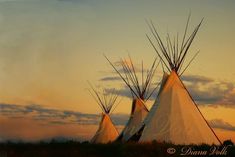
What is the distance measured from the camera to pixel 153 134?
802 inches

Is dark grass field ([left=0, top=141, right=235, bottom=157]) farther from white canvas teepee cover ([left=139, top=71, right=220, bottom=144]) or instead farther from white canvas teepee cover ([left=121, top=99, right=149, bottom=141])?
white canvas teepee cover ([left=121, top=99, right=149, bottom=141])

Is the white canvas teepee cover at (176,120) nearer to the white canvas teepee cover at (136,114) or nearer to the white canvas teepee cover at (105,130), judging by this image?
the white canvas teepee cover at (136,114)

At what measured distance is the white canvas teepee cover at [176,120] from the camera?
777 inches

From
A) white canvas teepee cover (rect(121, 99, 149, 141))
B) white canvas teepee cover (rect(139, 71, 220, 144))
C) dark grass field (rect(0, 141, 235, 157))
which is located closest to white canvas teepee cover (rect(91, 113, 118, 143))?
white canvas teepee cover (rect(121, 99, 149, 141))

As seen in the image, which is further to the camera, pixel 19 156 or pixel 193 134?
pixel 193 134

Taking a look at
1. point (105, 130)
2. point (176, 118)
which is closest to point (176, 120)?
point (176, 118)

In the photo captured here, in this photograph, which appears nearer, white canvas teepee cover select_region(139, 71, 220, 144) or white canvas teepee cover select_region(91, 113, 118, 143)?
white canvas teepee cover select_region(139, 71, 220, 144)

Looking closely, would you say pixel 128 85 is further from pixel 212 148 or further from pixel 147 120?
pixel 212 148

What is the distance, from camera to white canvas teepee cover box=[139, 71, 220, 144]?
19.7 metres

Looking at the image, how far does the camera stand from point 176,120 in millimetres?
20062

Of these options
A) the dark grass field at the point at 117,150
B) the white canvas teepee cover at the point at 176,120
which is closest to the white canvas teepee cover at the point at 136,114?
the white canvas teepee cover at the point at 176,120

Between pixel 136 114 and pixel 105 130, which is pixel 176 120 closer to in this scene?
pixel 136 114

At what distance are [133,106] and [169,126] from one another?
8.08 meters

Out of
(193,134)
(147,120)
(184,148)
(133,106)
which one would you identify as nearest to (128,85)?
(133,106)
